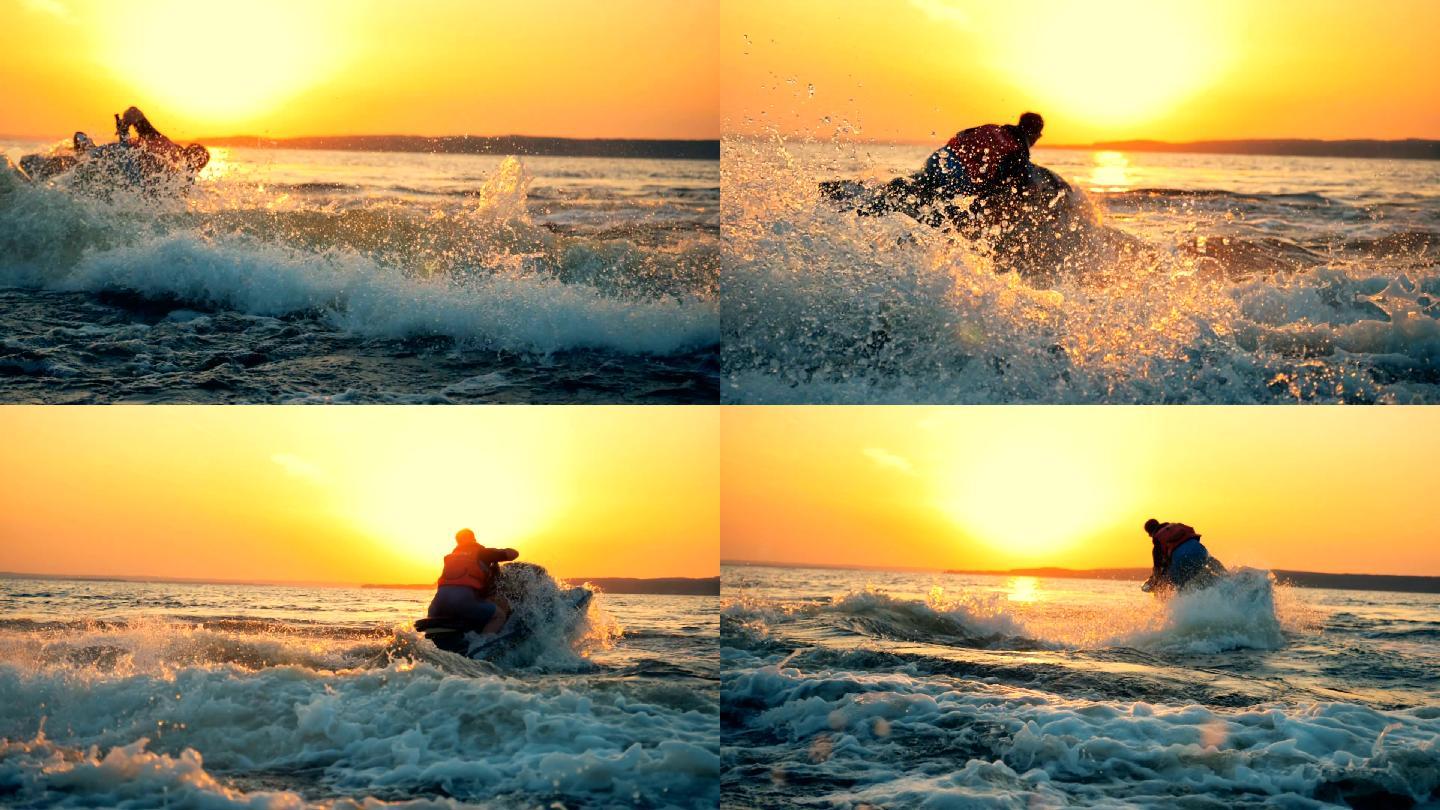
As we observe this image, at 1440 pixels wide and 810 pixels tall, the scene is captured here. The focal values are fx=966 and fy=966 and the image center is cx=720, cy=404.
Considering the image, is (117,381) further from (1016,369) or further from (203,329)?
(1016,369)

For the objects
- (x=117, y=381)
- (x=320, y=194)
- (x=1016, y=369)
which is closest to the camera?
(x=117, y=381)

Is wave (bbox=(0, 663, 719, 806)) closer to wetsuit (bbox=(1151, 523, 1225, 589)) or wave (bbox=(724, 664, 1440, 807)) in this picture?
wave (bbox=(724, 664, 1440, 807))

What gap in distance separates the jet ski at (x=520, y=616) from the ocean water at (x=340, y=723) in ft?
0.43

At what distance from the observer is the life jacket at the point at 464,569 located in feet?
22.4

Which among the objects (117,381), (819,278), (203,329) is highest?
(819,278)

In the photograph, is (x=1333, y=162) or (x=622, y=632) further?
(x=1333, y=162)

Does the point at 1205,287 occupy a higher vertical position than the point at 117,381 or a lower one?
higher

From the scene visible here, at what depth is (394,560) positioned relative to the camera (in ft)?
25.3

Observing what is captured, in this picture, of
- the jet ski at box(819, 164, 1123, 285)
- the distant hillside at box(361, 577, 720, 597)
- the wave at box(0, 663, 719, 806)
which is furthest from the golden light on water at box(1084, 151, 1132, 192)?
the wave at box(0, 663, 719, 806)

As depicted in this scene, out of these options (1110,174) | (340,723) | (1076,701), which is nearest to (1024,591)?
(1076,701)

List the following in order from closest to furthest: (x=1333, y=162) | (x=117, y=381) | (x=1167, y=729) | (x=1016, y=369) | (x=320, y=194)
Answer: (x=1167, y=729)
(x=117, y=381)
(x=1016, y=369)
(x=320, y=194)
(x=1333, y=162)

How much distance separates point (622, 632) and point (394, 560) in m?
1.91

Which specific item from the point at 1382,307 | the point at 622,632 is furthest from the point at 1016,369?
the point at 622,632

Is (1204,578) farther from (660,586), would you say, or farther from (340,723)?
(340,723)
